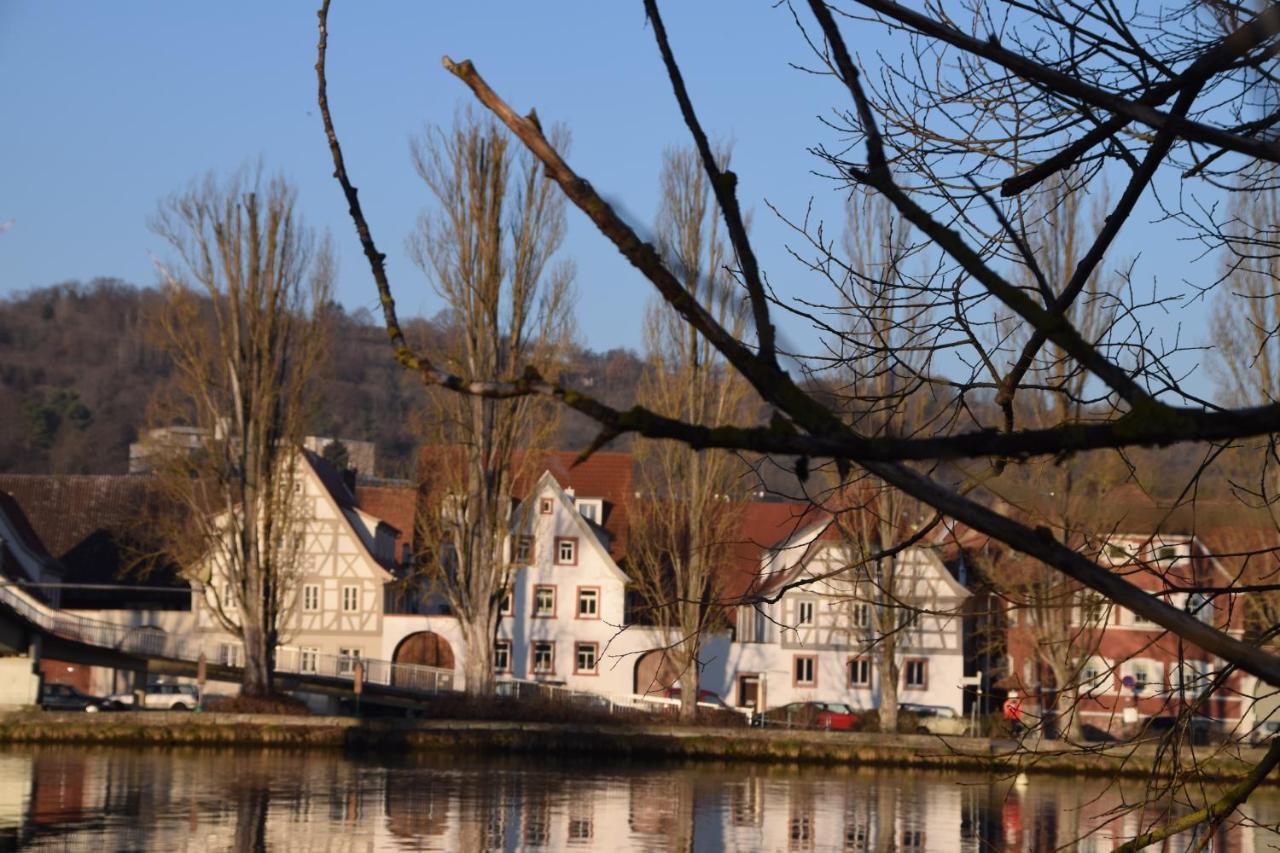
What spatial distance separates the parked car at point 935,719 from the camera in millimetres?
37625

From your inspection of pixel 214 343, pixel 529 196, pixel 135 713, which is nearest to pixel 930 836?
pixel 135 713

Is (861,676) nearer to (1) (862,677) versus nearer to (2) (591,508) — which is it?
(1) (862,677)

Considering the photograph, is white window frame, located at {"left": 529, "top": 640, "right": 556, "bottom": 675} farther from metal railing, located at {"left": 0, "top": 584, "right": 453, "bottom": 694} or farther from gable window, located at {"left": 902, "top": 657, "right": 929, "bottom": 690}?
gable window, located at {"left": 902, "top": 657, "right": 929, "bottom": 690}

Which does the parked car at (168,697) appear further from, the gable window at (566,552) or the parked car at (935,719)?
the parked car at (935,719)

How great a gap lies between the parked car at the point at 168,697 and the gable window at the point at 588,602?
36.5 ft

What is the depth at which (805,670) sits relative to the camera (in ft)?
150

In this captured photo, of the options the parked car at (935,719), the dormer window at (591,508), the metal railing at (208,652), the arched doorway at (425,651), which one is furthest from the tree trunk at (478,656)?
the dormer window at (591,508)

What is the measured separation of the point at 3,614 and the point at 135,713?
399 cm

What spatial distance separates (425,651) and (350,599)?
3.10 metres

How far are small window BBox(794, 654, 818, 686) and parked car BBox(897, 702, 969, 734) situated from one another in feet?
8.62

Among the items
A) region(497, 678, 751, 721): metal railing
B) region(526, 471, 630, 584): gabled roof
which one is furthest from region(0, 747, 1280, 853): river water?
region(526, 471, 630, 584): gabled roof

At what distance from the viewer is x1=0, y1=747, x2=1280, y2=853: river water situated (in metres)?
18.4

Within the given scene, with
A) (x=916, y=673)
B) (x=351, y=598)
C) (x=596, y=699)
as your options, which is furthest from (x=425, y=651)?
(x=916, y=673)

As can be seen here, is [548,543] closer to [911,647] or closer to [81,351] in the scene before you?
[911,647]
